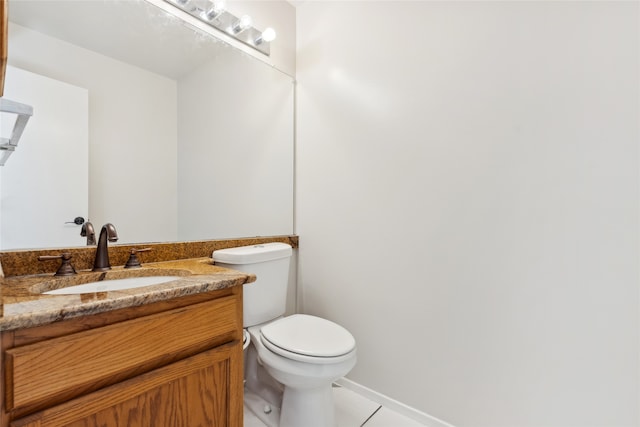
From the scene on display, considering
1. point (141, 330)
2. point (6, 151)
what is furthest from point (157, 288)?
point (6, 151)

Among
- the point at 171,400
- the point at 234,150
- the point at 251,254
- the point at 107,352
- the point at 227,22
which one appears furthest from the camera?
the point at 234,150

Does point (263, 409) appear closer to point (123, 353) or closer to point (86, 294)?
point (123, 353)

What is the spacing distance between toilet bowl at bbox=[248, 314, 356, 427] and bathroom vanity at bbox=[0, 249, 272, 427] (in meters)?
0.23

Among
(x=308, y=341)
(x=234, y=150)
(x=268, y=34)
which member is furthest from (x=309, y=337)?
(x=268, y=34)

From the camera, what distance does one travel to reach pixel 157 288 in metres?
0.80

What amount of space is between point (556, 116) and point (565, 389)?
3.24 ft

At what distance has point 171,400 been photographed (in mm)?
815

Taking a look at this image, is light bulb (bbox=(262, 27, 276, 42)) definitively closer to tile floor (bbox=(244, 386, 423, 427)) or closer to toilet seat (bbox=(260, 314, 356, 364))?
toilet seat (bbox=(260, 314, 356, 364))

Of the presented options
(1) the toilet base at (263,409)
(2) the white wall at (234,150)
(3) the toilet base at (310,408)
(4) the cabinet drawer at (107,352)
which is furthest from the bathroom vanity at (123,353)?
(2) the white wall at (234,150)

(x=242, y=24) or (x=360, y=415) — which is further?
(x=242, y=24)

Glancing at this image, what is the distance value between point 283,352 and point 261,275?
1.33ft

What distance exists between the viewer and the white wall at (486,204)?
99cm

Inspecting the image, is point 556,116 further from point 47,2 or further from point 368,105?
point 47,2

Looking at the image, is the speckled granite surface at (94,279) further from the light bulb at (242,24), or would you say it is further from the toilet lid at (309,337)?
the light bulb at (242,24)
